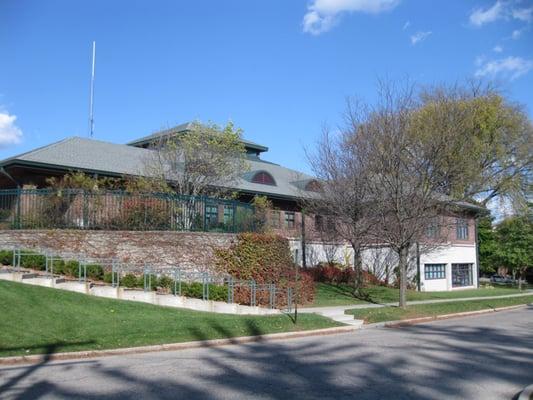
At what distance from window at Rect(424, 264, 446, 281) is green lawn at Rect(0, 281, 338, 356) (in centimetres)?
2549

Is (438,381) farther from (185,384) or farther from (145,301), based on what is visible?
(145,301)

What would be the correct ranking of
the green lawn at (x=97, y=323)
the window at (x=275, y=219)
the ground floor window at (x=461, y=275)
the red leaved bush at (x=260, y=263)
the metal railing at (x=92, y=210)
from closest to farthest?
the green lawn at (x=97, y=323)
the metal railing at (x=92, y=210)
the red leaved bush at (x=260, y=263)
the window at (x=275, y=219)
the ground floor window at (x=461, y=275)

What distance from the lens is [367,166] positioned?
23516mm

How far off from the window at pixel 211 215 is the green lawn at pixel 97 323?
20.3 feet

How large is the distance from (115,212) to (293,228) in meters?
15.1

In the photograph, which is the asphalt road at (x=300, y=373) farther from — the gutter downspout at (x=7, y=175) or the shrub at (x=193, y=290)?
the gutter downspout at (x=7, y=175)

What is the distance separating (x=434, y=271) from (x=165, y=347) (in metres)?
33.1

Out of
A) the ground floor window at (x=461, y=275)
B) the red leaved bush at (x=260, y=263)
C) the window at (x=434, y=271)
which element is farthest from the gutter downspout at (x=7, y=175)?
the ground floor window at (x=461, y=275)

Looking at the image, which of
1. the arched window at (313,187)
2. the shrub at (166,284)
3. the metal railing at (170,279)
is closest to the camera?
the metal railing at (170,279)

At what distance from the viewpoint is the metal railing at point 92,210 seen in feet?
68.0

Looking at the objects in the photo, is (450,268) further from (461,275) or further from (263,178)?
(263,178)

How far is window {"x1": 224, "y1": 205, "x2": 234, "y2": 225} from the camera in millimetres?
23548

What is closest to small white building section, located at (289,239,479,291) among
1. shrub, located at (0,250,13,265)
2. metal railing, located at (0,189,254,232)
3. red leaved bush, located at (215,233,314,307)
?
red leaved bush, located at (215,233,314,307)

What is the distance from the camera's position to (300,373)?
9.30m
